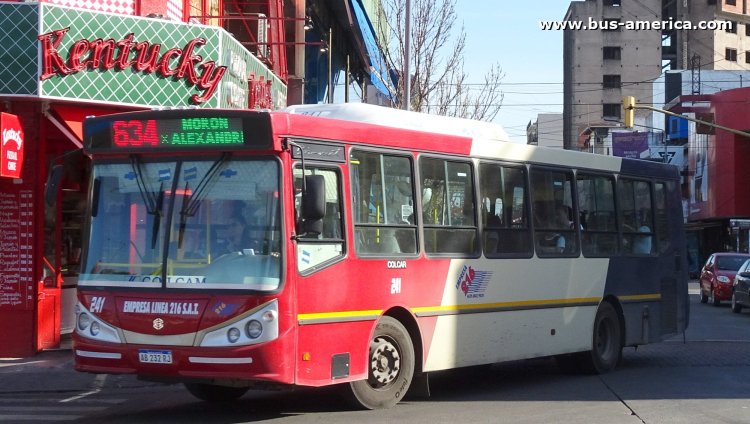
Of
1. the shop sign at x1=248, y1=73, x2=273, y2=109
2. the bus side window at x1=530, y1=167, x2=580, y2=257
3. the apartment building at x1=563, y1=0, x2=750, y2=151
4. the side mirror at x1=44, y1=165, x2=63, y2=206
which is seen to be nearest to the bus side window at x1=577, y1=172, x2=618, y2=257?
the bus side window at x1=530, y1=167, x2=580, y2=257

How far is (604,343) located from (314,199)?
718cm

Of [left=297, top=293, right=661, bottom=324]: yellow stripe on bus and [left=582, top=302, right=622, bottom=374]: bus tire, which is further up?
[left=297, top=293, right=661, bottom=324]: yellow stripe on bus

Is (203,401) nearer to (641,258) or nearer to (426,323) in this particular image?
(426,323)

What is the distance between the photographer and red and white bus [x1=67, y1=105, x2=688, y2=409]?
9.68m

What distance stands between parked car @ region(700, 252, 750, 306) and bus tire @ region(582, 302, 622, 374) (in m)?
19.3

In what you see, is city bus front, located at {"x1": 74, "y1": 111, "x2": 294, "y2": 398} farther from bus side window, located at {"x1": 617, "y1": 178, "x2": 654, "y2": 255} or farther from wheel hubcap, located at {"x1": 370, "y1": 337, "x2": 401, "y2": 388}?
bus side window, located at {"x1": 617, "y1": 178, "x2": 654, "y2": 255}

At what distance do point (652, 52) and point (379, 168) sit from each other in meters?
92.4

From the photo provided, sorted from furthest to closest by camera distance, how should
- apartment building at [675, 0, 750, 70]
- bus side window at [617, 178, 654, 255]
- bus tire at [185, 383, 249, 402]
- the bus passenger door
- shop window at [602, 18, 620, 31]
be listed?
apartment building at [675, 0, 750, 70] → shop window at [602, 18, 620, 31] → the bus passenger door → bus side window at [617, 178, 654, 255] → bus tire at [185, 383, 249, 402]

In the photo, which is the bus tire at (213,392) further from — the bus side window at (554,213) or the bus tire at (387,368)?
the bus side window at (554,213)

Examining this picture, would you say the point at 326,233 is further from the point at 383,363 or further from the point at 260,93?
the point at 260,93

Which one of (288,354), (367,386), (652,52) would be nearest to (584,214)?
(367,386)

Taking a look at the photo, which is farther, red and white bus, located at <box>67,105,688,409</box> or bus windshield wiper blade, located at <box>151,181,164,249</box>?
bus windshield wiper blade, located at <box>151,181,164,249</box>

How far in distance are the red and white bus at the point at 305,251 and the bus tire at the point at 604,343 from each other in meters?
1.61

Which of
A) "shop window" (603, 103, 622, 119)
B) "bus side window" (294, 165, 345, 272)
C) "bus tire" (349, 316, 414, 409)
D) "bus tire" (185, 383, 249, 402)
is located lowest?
"bus tire" (185, 383, 249, 402)
